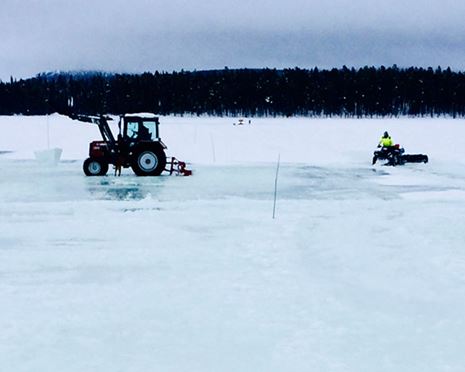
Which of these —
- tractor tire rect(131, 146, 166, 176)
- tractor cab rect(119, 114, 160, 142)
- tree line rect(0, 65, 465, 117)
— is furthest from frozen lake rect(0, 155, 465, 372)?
tree line rect(0, 65, 465, 117)

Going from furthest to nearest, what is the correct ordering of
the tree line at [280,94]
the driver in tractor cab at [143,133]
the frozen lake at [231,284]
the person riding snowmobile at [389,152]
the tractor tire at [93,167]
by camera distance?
the tree line at [280,94] → the person riding snowmobile at [389,152] → the driver in tractor cab at [143,133] → the tractor tire at [93,167] → the frozen lake at [231,284]

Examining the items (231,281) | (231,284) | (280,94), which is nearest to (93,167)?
(231,281)

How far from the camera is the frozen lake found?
5043 mm

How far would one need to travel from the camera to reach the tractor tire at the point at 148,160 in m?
20.6

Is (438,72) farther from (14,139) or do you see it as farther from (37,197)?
(37,197)

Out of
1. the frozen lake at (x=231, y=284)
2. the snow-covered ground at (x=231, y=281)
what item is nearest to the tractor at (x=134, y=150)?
the snow-covered ground at (x=231, y=281)

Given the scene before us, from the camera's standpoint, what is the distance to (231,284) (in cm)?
707

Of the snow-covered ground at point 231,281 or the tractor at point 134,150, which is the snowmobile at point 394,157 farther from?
the snow-covered ground at point 231,281

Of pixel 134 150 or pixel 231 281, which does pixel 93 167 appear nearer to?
pixel 134 150

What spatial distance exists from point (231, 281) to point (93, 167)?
1427 cm

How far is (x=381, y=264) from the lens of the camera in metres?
8.16

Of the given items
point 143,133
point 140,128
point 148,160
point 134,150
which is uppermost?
point 140,128

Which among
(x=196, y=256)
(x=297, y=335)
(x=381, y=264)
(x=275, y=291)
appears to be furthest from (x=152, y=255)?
(x=297, y=335)

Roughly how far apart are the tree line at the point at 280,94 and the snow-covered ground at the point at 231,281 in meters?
98.6
